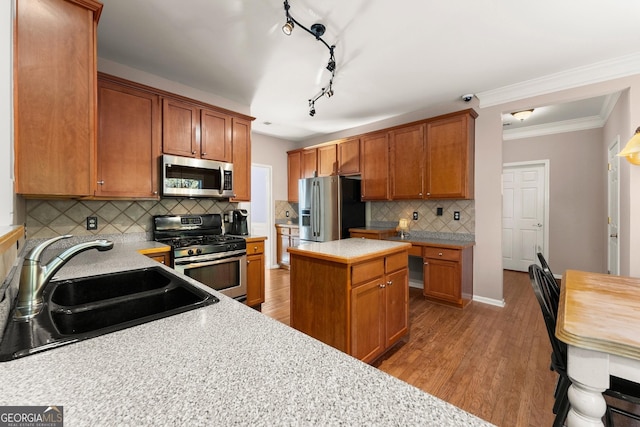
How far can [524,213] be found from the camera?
498 cm

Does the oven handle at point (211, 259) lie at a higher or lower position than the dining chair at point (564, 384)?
higher

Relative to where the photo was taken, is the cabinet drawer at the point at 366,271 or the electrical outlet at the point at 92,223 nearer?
the cabinet drawer at the point at 366,271

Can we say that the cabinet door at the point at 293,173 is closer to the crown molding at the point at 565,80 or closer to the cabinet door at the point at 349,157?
the cabinet door at the point at 349,157

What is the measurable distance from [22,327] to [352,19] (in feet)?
8.04

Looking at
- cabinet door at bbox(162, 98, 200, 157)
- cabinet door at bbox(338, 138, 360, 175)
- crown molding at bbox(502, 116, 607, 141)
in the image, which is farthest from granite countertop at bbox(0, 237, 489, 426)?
crown molding at bbox(502, 116, 607, 141)

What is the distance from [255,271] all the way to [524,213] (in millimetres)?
4914

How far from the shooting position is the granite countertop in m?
0.44

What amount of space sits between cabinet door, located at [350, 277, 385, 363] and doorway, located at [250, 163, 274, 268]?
3.57 meters

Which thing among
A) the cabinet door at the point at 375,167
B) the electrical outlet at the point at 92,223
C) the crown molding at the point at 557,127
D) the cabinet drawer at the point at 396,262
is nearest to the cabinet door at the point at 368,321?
the cabinet drawer at the point at 396,262

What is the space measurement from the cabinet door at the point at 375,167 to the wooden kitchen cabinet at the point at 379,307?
75.4 inches

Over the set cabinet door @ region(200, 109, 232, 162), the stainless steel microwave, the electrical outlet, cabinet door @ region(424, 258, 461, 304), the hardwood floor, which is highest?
cabinet door @ region(200, 109, 232, 162)

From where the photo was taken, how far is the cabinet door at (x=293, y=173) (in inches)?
212

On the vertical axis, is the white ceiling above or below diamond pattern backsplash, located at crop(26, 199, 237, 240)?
above

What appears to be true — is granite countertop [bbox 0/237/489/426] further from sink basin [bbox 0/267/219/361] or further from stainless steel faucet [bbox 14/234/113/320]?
stainless steel faucet [bbox 14/234/113/320]
